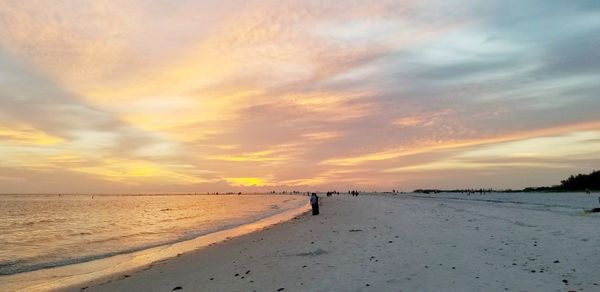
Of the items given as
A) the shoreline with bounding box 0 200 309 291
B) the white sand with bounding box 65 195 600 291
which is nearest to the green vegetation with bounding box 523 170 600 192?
the white sand with bounding box 65 195 600 291

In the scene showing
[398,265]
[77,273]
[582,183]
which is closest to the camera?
[398,265]

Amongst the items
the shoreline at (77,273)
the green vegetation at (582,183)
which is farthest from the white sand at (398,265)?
the green vegetation at (582,183)

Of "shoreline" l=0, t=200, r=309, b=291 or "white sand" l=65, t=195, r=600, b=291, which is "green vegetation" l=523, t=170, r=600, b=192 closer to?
"white sand" l=65, t=195, r=600, b=291

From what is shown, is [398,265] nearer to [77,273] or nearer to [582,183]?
[77,273]

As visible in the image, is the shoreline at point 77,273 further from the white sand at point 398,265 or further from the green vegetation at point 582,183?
the green vegetation at point 582,183

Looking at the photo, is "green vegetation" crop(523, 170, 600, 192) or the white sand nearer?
the white sand

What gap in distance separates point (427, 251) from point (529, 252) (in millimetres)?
3362

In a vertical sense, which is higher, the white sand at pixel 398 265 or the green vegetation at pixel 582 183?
the green vegetation at pixel 582 183

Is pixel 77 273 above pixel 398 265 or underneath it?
underneath

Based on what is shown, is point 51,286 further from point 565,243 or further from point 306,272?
point 565,243

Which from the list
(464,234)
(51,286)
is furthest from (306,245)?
(51,286)

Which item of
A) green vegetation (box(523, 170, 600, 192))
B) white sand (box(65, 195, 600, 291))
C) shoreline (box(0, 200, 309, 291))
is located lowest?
shoreline (box(0, 200, 309, 291))

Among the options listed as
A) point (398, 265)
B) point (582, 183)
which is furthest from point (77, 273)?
point (582, 183)

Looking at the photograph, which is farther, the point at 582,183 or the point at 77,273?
the point at 582,183
